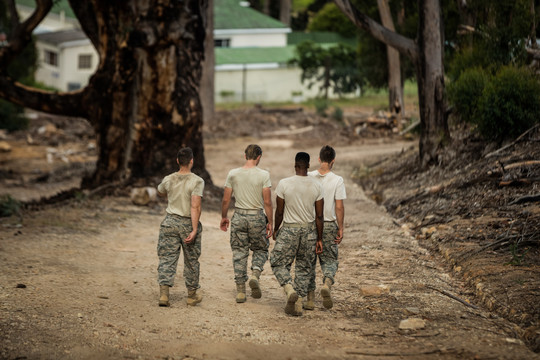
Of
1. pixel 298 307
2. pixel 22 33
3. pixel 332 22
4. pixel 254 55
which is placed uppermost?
pixel 332 22

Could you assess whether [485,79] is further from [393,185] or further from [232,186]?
[232,186]

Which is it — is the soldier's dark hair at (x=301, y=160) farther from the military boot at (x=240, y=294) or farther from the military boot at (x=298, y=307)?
the military boot at (x=240, y=294)

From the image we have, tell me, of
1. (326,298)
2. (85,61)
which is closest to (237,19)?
(85,61)

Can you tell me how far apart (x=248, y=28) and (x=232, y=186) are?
40999 mm

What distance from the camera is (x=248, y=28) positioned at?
155 ft

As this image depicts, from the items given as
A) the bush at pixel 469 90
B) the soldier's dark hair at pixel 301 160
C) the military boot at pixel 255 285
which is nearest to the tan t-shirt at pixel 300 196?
the soldier's dark hair at pixel 301 160

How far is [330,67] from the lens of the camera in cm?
3822

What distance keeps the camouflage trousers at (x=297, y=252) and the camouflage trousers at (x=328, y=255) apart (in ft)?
0.27

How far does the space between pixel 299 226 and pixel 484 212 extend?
4.40 meters

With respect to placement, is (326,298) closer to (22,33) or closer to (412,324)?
(412,324)

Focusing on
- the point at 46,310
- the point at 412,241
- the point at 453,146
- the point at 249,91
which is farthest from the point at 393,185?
the point at 249,91

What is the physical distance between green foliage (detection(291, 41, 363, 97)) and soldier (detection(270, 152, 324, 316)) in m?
30.6

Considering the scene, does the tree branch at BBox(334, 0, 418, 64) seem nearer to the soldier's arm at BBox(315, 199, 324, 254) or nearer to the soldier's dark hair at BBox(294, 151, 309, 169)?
the soldier's dark hair at BBox(294, 151, 309, 169)

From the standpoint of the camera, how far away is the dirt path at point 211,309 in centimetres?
591
